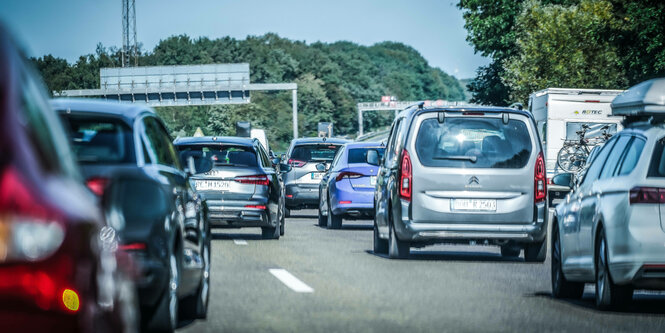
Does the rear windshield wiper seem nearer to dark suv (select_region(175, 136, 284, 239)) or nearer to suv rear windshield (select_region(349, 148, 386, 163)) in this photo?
dark suv (select_region(175, 136, 284, 239))

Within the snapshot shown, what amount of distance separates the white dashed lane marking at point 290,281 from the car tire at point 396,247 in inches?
78.2

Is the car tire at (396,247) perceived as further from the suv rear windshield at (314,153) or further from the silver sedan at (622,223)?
the suv rear windshield at (314,153)

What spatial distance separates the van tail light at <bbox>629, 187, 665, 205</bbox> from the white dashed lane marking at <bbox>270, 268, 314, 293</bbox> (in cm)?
307

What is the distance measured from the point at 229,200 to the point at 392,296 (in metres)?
8.63

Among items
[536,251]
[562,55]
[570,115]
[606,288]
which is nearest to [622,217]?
[606,288]

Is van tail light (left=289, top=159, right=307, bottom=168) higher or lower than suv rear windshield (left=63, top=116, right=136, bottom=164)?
lower

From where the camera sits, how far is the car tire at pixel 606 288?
32.5 ft

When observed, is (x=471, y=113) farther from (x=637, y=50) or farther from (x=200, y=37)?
(x=200, y=37)

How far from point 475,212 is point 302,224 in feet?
35.1

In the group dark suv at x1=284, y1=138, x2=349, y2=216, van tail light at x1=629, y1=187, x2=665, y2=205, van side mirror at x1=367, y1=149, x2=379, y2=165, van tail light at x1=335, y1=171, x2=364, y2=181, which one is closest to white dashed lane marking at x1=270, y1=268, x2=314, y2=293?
van tail light at x1=629, y1=187, x2=665, y2=205

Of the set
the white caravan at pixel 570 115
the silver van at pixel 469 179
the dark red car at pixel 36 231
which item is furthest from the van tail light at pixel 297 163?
the dark red car at pixel 36 231

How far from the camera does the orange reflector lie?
279cm

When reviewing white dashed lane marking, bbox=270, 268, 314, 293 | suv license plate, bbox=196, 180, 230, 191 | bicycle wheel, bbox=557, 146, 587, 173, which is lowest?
bicycle wheel, bbox=557, 146, 587, 173

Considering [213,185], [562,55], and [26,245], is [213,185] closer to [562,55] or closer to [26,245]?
[26,245]
